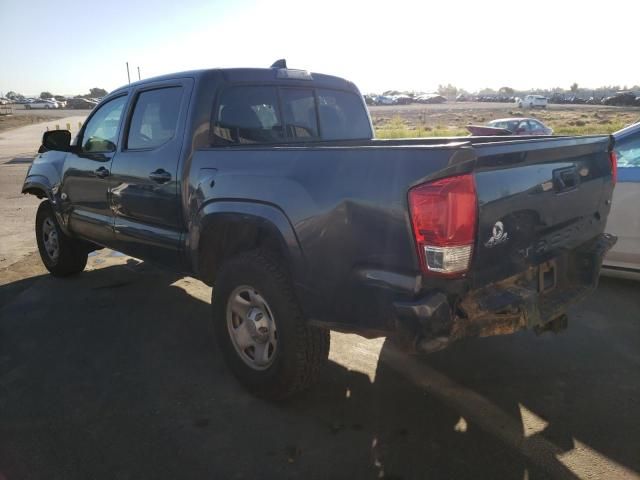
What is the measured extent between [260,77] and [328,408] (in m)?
2.41

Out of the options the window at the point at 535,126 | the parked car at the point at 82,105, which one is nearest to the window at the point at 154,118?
the window at the point at 535,126

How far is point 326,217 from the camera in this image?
252 centimetres

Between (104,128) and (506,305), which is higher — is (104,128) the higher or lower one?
the higher one

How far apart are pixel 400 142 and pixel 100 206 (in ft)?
8.88

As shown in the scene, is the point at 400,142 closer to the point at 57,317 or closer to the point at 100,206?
the point at 100,206

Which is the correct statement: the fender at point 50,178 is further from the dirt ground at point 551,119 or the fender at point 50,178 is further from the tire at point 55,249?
the dirt ground at point 551,119

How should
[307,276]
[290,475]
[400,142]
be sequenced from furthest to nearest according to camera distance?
[400,142]
[307,276]
[290,475]

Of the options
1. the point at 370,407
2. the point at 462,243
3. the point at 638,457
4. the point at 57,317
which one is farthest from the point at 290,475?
the point at 57,317

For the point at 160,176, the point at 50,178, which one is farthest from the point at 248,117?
the point at 50,178

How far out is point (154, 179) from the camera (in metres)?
3.75

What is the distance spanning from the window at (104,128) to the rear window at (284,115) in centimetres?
128

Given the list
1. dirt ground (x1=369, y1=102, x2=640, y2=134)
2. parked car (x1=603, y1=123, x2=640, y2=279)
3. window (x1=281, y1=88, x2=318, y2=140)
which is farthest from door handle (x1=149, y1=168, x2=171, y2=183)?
dirt ground (x1=369, y1=102, x2=640, y2=134)

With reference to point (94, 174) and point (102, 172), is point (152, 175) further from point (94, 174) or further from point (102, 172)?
point (94, 174)

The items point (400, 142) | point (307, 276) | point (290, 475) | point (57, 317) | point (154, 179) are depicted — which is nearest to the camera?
point (290, 475)
